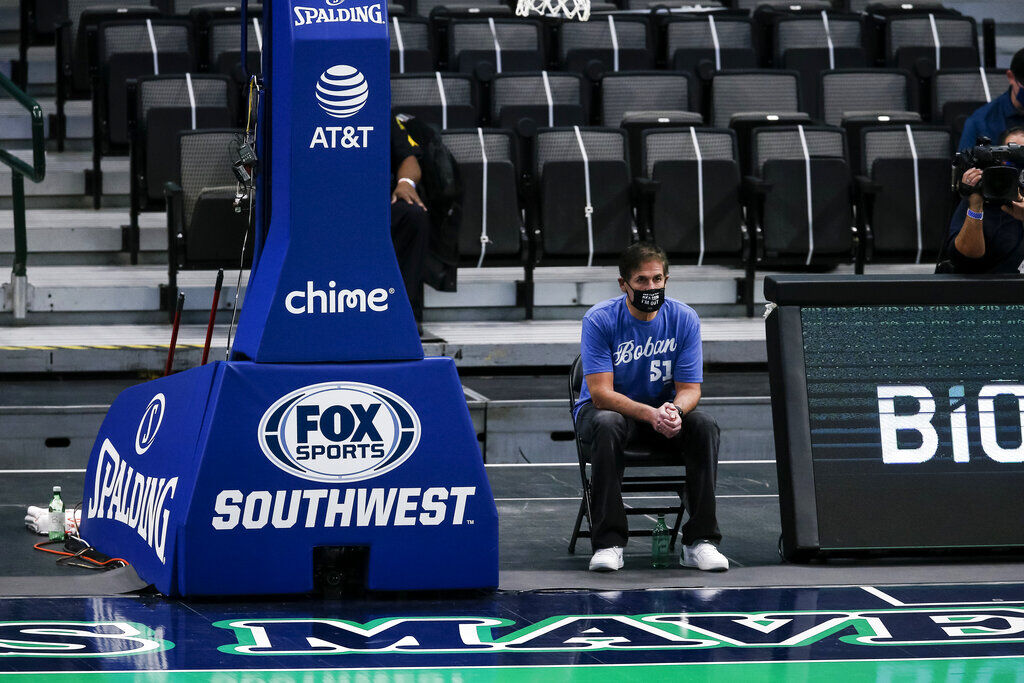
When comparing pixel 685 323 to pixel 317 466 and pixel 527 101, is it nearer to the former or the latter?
pixel 317 466

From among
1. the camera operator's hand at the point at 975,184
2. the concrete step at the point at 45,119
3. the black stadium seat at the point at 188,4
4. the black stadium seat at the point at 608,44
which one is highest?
the black stadium seat at the point at 188,4

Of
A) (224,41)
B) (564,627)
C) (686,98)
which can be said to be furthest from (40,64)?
(564,627)

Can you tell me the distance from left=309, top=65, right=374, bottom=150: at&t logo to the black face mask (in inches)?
48.5

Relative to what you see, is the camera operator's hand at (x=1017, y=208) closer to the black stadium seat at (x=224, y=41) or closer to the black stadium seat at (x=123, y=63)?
the black stadium seat at (x=224, y=41)

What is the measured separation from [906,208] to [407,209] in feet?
11.6

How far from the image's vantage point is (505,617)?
495 centimetres

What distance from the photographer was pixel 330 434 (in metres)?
5.07

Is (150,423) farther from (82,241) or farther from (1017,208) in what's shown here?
(82,241)

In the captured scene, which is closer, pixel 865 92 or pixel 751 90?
pixel 751 90

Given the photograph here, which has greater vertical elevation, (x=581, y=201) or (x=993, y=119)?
(x=993, y=119)

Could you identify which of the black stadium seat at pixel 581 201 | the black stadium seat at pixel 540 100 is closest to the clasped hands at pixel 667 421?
the black stadium seat at pixel 581 201

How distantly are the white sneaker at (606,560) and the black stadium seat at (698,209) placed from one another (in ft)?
14.5

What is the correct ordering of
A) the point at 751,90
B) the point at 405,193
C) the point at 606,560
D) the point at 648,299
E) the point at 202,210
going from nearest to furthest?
the point at 606,560 → the point at 648,299 → the point at 405,193 → the point at 202,210 → the point at 751,90

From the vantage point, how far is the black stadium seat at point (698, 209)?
384 inches
